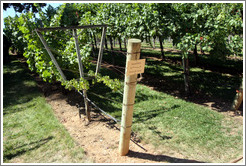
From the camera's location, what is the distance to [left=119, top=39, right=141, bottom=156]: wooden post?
113 inches

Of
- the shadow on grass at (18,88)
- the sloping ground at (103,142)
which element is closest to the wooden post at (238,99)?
the sloping ground at (103,142)

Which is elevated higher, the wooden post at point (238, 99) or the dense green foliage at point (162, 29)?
the dense green foliage at point (162, 29)

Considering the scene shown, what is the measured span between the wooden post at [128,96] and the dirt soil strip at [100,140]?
0.25 m

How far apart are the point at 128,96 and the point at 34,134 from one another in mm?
2759

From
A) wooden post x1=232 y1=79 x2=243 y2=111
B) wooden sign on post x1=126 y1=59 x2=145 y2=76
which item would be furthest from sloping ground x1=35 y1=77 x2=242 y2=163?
wooden sign on post x1=126 y1=59 x2=145 y2=76

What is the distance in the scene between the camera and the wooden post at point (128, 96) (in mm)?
2871

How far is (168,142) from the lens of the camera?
400 cm

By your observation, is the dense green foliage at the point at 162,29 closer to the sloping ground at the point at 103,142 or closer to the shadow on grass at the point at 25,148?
the sloping ground at the point at 103,142

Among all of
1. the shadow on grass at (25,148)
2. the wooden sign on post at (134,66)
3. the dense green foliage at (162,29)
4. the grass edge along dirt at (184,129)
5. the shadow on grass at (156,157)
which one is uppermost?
the dense green foliage at (162,29)

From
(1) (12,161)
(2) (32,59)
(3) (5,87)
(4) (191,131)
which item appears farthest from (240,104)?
(3) (5,87)

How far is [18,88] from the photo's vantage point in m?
8.23

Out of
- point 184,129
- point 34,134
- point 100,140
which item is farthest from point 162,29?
point 34,134

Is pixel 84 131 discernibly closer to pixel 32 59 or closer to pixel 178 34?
pixel 32 59

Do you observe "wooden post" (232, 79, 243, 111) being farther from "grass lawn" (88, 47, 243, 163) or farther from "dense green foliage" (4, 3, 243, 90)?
"dense green foliage" (4, 3, 243, 90)
